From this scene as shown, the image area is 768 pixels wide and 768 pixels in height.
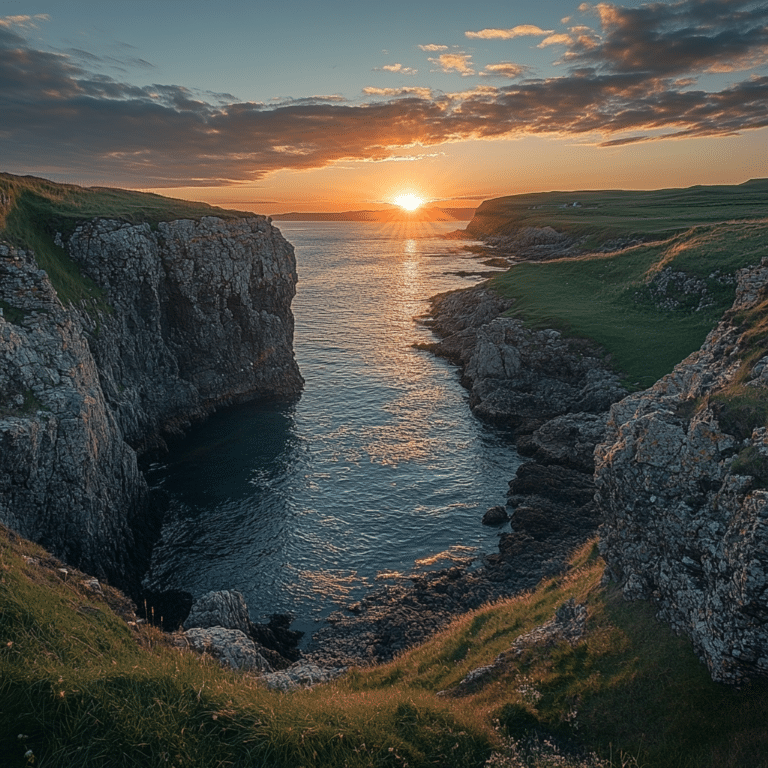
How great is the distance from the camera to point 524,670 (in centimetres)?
1761

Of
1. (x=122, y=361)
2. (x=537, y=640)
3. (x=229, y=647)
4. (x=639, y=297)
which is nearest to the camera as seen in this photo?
(x=537, y=640)

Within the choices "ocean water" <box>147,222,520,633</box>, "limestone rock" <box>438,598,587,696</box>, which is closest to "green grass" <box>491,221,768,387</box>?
"ocean water" <box>147,222,520,633</box>

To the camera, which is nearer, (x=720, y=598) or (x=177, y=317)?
(x=720, y=598)

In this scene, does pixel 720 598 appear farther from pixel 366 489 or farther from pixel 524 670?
pixel 366 489

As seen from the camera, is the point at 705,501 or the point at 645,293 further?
the point at 645,293

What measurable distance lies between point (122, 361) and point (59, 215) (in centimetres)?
1474

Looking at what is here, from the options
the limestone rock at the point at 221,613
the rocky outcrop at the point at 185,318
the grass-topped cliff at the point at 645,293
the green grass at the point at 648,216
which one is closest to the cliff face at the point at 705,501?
the limestone rock at the point at 221,613

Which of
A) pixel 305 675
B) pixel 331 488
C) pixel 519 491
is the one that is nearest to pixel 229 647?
pixel 305 675

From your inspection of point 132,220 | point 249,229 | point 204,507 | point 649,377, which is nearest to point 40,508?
point 204,507

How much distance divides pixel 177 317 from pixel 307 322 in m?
45.7

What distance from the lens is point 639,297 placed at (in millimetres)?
68312

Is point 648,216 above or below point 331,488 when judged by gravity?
above

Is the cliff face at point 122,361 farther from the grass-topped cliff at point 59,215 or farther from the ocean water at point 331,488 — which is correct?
the ocean water at point 331,488

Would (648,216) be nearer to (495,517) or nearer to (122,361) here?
(495,517)
